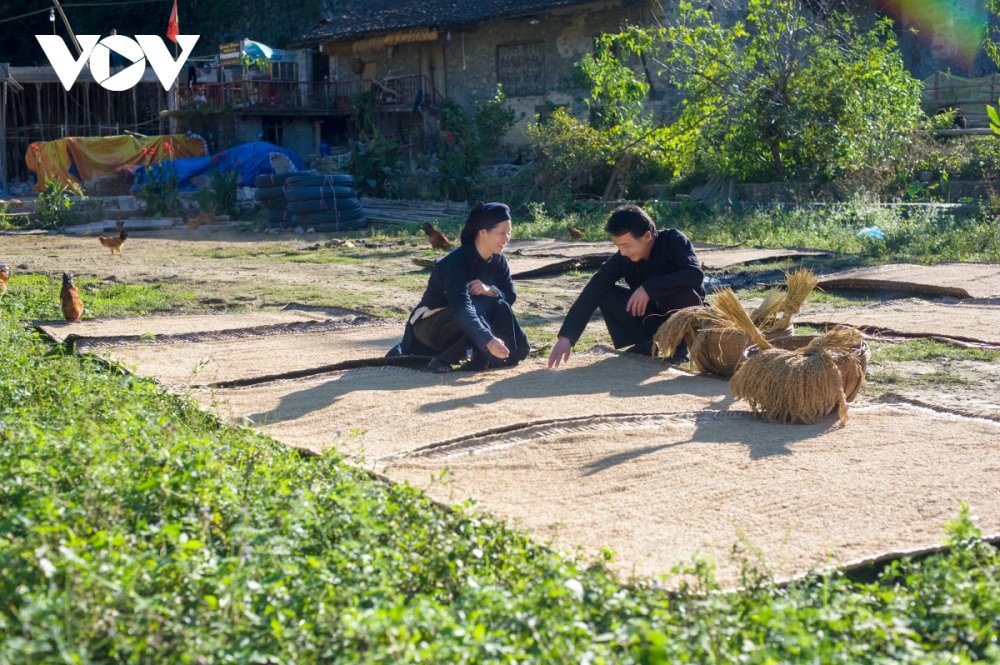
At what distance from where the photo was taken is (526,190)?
18.6 metres

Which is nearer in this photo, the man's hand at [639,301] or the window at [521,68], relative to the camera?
the man's hand at [639,301]

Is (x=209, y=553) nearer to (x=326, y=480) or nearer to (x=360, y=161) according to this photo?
(x=326, y=480)

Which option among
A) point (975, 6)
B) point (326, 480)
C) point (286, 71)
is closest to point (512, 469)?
point (326, 480)

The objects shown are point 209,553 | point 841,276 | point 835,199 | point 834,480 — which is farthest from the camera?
point 835,199

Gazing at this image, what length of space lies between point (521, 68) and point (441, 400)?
19769mm

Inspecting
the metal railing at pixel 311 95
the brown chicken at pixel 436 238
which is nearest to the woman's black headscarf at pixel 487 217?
the brown chicken at pixel 436 238

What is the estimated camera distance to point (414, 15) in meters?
25.4

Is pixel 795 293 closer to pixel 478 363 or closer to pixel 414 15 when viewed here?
pixel 478 363

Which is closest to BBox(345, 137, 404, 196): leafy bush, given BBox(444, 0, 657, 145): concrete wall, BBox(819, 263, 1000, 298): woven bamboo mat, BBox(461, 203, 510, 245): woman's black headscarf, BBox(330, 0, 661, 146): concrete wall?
BBox(444, 0, 657, 145): concrete wall

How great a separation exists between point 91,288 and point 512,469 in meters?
6.92

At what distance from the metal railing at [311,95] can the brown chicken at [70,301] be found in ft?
59.7

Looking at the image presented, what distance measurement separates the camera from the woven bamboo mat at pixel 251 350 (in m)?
6.11

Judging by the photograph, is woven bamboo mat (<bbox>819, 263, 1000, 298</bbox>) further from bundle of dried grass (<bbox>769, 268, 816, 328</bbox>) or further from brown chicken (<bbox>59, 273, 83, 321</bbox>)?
brown chicken (<bbox>59, 273, 83, 321</bbox>)

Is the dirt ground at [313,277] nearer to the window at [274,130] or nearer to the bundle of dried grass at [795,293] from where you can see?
the bundle of dried grass at [795,293]
